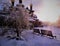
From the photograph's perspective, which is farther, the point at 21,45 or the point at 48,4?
the point at 48,4

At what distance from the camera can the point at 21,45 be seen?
1.85 m

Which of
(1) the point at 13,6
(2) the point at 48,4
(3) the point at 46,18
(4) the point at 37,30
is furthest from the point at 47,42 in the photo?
(1) the point at 13,6

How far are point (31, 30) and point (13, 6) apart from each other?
1.36 feet

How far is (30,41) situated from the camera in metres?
1.88

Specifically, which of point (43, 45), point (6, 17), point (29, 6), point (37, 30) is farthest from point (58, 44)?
point (6, 17)

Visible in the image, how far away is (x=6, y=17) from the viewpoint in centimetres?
188

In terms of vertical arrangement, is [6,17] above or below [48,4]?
below

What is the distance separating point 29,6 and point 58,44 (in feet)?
2.17

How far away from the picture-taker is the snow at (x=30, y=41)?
1856 mm

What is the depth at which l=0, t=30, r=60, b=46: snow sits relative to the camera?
1.86m

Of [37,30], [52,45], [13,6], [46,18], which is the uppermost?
[13,6]

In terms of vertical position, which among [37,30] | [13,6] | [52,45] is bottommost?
[52,45]

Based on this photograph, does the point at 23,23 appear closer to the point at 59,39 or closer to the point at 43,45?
the point at 43,45

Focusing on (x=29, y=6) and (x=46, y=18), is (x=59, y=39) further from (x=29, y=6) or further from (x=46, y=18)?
(x=29, y=6)
